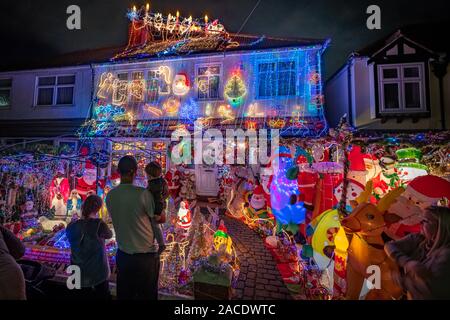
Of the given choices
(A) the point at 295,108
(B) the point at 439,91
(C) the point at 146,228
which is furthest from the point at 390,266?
(B) the point at 439,91

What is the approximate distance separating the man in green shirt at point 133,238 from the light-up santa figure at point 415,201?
326 centimetres

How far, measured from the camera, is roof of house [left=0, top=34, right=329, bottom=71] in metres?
11.2

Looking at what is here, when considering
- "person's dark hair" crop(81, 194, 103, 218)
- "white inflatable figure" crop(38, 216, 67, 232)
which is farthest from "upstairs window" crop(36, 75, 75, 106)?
"person's dark hair" crop(81, 194, 103, 218)

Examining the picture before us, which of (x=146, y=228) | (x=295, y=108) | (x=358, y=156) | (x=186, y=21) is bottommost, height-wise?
(x=146, y=228)

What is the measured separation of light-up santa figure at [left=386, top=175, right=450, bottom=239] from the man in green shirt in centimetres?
326

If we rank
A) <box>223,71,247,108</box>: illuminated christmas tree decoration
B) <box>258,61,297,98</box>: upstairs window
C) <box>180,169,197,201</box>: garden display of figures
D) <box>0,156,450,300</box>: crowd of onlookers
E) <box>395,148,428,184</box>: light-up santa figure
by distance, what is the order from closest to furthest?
1. <box>0,156,450,300</box>: crowd of onlookers
2. <box>395,148,428,184</box>: light-up santa figure
3. <box>180,169,197,201</box>: garden display of figures
4. <box>258,61,297,98</box>: upstairs window
5. <box>223,71,247,108</box>: illuminated christmas tree decoration

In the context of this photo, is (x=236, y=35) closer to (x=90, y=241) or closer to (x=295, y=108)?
(x=295, y=108)

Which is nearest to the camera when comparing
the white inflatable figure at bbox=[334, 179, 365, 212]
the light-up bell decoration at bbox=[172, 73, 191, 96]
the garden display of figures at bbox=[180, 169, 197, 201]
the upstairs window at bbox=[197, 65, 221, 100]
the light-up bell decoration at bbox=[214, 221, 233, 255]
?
the white inflatable figure at bbox=[334, 179, 365, 212]

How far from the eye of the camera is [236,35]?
13070mm

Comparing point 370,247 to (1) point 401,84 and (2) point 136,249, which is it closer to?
(2) point 136,249

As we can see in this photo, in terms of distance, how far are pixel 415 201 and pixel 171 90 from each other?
1126 cm

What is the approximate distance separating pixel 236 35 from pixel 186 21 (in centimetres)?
292

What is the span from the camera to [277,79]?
37.3ft

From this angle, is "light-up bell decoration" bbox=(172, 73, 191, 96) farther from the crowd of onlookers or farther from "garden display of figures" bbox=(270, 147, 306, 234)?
the crowd of onlookers
